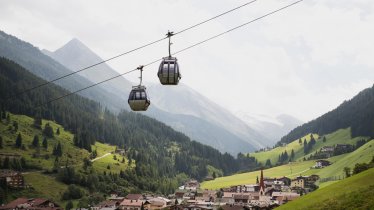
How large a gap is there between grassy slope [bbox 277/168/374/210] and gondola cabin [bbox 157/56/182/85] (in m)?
27.1

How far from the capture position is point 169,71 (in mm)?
22906

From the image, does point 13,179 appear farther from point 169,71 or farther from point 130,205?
point 169,71

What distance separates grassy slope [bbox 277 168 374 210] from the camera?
4712 centimetres

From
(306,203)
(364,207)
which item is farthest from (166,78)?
(306,203)

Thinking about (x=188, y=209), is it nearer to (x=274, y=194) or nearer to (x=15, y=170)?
(x=274, y=194)

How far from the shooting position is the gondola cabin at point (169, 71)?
2289 cm

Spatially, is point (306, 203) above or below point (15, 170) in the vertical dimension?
below

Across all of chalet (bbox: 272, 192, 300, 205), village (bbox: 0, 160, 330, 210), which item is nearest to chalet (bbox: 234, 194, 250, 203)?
village (bbox: 0, 160, 330, 210)

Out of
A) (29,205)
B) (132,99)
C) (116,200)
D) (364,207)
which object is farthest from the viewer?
(116,200)

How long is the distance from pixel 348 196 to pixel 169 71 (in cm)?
3796

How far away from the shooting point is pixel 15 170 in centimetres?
17988

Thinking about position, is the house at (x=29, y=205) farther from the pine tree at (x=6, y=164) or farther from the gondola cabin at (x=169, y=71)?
the gondola cabin at (x=169, y=71)

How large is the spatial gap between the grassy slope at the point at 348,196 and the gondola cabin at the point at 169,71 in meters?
27.1

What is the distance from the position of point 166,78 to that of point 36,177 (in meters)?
168
